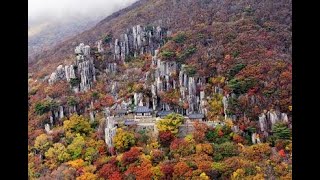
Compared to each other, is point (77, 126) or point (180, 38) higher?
point (180, 38)

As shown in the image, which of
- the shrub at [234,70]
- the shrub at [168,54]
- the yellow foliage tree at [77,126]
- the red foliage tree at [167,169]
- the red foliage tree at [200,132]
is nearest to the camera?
the red foliage tree at [167,169]

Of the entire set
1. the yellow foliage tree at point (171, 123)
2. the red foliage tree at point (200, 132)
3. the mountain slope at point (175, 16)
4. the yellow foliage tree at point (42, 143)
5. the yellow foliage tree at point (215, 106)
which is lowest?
the yellow foliage tree at point (42, 143)

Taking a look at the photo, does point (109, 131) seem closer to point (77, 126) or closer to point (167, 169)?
point (77, 126)

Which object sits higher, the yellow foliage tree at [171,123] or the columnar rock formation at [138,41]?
the columnar rock formation at [138,41]

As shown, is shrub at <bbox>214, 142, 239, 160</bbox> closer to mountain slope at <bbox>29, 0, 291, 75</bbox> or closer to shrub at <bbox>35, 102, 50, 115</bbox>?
mountain slope at <bbox>29, 0, 291, 75</bbox>

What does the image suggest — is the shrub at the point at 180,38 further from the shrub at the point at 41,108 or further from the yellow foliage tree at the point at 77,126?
the shrub at the point at 41,108

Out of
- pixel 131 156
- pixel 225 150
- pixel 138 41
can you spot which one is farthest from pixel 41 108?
pixel 225 150

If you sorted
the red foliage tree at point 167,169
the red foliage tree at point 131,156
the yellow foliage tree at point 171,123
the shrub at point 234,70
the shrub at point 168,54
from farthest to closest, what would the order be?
the shrub at point 168,54 < the shrub at point 234,70 < the yellow foliage tree at point 171,123 < the red foliage tree at point 131,156 < the red foliage tree at point 167,169

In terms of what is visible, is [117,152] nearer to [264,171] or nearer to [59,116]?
[59,116]

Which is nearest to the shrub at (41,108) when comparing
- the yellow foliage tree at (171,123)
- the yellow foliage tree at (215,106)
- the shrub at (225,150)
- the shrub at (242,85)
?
the yellow foliage tree at (171,123)

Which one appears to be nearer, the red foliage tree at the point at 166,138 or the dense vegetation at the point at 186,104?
the dense vegetation at the point at 186,104

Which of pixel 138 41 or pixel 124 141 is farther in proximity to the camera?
pixel 138 41
